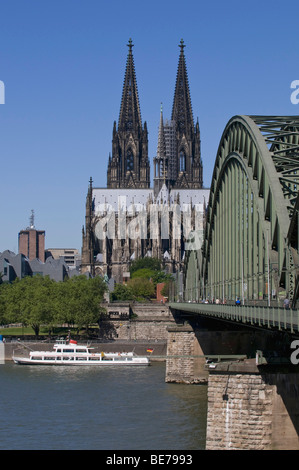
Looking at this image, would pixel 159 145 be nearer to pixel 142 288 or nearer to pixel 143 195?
pixel 143 195

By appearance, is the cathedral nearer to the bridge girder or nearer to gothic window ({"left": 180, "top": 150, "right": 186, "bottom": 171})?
gothic window ({"left": 180, "top": 150, "right": 186, "bottom": 171})

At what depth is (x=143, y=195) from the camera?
590ft

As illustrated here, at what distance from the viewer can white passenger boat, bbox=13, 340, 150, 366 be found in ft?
270

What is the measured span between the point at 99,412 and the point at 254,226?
42.3 feet

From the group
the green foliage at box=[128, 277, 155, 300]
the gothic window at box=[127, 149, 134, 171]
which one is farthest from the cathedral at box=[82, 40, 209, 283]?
the green foliage at box=[128, 277, 155, 300]

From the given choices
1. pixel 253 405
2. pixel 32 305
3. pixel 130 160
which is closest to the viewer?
pixel 253 405

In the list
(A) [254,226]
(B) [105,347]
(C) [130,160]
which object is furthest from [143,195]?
(A) [254,226]

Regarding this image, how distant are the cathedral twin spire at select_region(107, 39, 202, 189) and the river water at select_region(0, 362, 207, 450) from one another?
363ft

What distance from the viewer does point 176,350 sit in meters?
71.2

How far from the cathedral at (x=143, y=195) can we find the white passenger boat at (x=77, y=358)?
248 feet

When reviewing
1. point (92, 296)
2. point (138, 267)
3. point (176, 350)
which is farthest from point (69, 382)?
point (138, 267)

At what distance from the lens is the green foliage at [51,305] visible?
98938mm

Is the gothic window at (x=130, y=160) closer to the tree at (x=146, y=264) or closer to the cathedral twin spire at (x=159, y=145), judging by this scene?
the cathedral twin spire at (x=159, y=145)

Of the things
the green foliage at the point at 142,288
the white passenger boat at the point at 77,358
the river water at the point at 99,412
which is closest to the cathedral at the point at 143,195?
the green foliage at the point at 142,288
